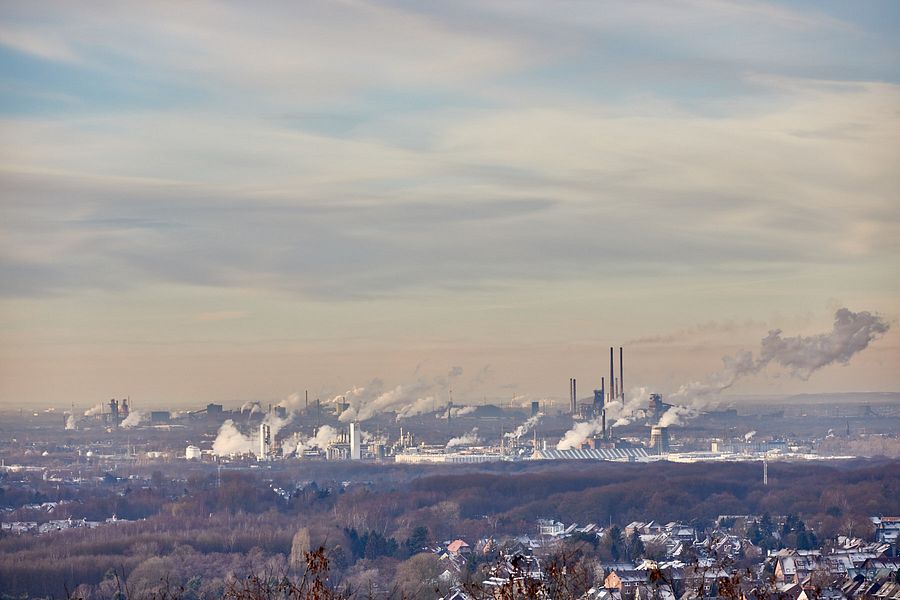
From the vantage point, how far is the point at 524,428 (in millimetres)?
108250

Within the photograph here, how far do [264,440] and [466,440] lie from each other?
49.2 feet

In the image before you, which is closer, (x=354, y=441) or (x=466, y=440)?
(x=354, y=441)

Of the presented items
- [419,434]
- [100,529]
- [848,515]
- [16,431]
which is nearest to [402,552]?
[100,529]

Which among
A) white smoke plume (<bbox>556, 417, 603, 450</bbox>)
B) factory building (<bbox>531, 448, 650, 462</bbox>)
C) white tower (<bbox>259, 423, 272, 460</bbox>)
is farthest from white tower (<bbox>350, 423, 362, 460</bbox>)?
white smoke plume (<bbox>556, 417, 603, 450</bbox>)

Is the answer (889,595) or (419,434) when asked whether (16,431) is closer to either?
(419,434)

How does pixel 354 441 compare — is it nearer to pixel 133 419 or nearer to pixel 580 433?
pixel 133 419

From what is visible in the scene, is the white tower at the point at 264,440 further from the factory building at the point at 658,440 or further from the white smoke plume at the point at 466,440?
the factory building at the point at 658,440

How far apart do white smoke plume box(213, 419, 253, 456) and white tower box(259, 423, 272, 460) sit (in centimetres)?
68

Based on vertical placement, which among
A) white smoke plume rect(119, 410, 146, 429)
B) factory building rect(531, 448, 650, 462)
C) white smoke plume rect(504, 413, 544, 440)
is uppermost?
white smoke plume rect(119, 410, 146, 429)

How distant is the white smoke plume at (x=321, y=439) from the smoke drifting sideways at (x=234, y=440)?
2.40 metres

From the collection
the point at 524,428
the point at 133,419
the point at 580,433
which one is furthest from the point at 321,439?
the point at 580,433

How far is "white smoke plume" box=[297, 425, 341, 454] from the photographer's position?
100 metres

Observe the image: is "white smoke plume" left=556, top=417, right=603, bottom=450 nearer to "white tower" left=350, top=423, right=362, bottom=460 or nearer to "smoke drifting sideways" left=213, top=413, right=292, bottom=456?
"white tower" left=350, top=423, right=362, bottom=460

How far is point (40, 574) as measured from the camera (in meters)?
36.3
